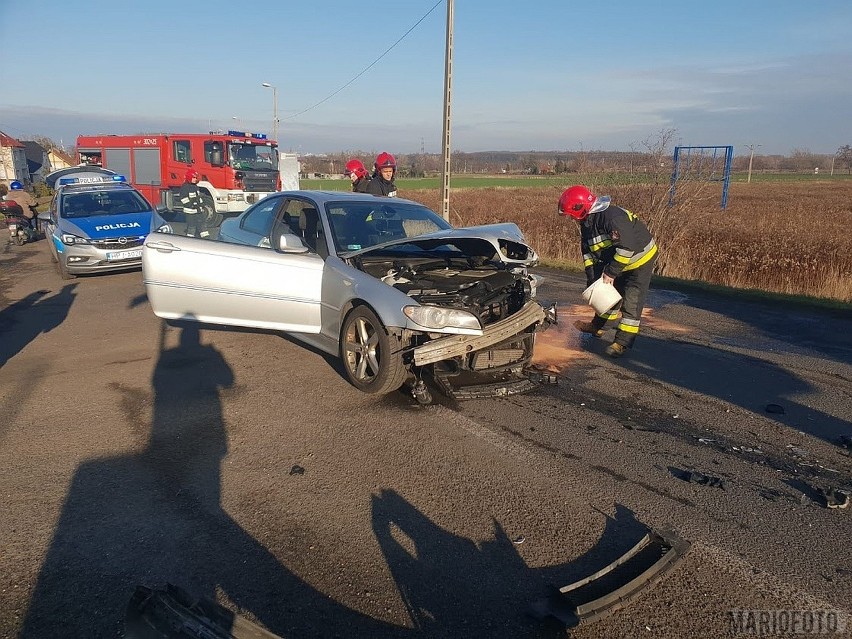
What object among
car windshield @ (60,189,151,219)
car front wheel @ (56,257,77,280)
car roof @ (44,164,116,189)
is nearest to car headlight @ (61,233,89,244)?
car front wheel @ (56,257,77,280)

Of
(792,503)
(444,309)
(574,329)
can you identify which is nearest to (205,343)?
(444,309)

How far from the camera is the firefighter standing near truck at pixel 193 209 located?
272 inches

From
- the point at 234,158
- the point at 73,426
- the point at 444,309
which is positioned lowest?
the point at 73,426

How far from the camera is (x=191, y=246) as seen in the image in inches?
250

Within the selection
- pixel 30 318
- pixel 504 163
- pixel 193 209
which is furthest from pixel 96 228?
pixel 504 163

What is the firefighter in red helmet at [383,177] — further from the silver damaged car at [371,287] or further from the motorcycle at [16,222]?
the motorcycle at [16,222]

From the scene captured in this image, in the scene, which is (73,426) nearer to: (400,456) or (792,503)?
(400,456)

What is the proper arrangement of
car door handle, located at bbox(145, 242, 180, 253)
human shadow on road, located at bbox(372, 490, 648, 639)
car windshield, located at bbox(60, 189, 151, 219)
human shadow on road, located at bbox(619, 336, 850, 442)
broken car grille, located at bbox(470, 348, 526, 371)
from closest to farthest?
human shadow on road, located at bbox(372, 490, 648, 639) < human shadow on road, located at bbox(619, 336, 850, 442) < broken car grille, located at bbox(470, 348, 526, 371) < car door handle, located at bbox(145, 242, 180, 253) < car windshield, located at bbox(60, 189, 151, 219)

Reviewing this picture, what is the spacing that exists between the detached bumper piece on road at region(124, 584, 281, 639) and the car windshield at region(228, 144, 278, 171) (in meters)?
19.9

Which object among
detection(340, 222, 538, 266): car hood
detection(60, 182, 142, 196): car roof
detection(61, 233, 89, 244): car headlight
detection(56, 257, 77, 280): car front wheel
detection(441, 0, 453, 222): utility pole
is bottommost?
detection(56, 257, 77, 280): car front wheel

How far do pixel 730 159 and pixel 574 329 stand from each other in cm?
Result: 1833

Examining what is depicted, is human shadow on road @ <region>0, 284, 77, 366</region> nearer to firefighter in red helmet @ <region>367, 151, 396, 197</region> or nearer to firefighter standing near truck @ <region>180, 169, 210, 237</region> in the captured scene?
firefighter standing near truck @ <region>180, 169, 210, 237</region>

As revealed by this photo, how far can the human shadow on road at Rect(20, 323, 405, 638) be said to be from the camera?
2.70m

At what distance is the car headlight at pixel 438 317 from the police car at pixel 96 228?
7.77 m
